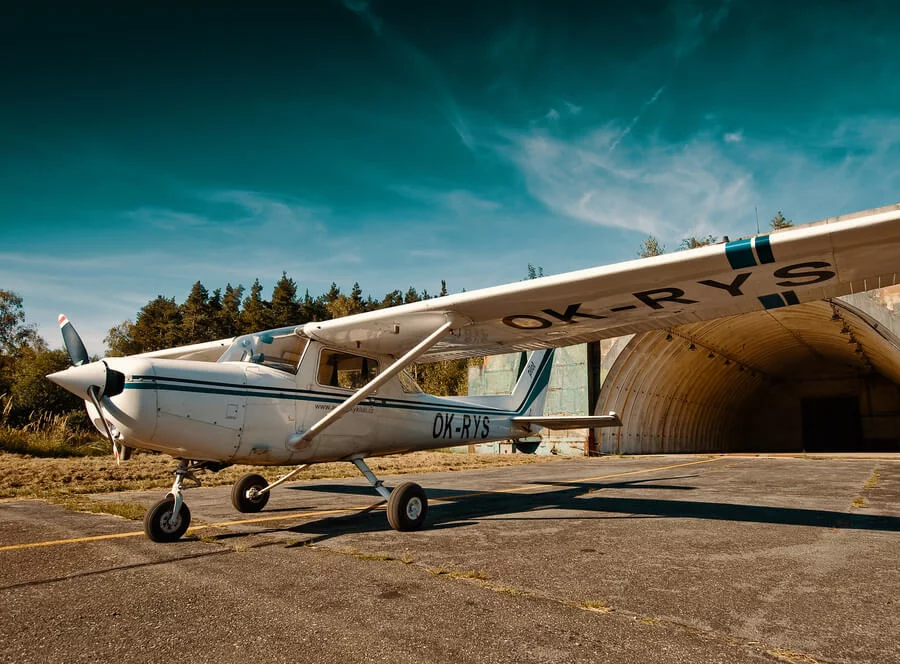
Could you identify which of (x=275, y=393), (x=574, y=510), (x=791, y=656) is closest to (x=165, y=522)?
(x=275, y=393)

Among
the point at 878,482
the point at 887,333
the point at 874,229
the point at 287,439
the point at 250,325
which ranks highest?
the point at 250,325

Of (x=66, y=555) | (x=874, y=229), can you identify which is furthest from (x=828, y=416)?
(x=66, y=555)

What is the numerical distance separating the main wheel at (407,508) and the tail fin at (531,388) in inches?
200

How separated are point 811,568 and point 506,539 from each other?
250 cm

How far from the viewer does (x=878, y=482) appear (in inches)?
424

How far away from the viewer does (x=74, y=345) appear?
19.1 ft

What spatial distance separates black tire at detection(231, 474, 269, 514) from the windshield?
183cm

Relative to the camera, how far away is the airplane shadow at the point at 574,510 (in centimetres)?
595

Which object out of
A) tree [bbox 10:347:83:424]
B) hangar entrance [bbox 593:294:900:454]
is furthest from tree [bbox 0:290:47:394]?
hangar entrance [bbox 593:294:900:454]

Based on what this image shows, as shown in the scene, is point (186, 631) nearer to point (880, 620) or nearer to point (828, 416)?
point (880, 620)

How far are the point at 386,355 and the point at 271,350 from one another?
5.84 feet

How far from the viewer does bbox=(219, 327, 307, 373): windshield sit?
21.2ft

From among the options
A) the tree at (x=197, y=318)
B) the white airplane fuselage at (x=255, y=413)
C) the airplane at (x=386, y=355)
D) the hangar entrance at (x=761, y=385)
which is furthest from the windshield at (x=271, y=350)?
the tree at (x=197, y=318)

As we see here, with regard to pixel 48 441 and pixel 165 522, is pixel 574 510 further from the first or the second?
pixel 48 441
